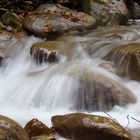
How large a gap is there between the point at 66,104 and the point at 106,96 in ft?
2.02

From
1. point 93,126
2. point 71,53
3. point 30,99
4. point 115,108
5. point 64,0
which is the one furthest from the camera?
point 64,0

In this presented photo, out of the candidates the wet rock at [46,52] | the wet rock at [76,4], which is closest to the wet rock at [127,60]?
the wet rock at [46,52]

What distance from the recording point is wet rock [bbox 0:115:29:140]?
4149 mm

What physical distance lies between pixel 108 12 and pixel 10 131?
6026mm

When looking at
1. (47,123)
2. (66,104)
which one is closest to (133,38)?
(66,104)

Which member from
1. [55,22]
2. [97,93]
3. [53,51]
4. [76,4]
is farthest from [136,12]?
[97,93]

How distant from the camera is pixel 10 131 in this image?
4242 mm

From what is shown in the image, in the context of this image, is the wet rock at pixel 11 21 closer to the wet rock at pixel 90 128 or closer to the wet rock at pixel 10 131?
the wet rock at pixel 90 128

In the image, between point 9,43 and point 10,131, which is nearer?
point 10,131

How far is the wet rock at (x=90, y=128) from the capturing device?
4.67 meters

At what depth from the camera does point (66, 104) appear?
6.12m

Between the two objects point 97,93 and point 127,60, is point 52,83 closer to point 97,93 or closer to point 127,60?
point 97,93

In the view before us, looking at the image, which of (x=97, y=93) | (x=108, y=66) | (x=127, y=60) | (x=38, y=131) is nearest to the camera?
(x=38, y=131)

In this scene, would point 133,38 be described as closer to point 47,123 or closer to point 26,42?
point 26,42
